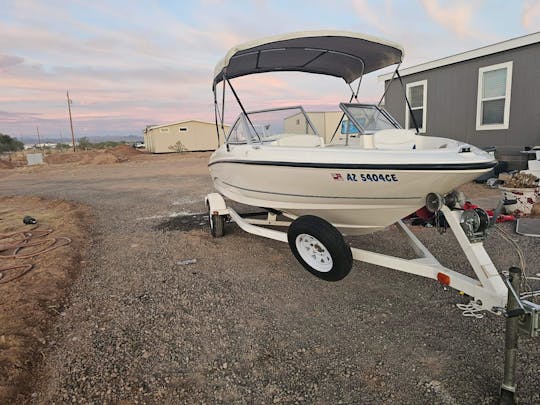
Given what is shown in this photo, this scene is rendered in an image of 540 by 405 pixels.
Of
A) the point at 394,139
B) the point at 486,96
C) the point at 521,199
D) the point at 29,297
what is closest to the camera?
the point at 29,297

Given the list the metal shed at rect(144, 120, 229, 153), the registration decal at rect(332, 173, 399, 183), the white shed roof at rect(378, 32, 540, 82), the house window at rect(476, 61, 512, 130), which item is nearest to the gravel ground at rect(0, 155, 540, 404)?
the registration decal at rect(332, 173, 399, 183)

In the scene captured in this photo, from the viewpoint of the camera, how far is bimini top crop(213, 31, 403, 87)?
4.53m

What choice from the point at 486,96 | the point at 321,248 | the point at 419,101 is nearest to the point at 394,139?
the point at 321,248

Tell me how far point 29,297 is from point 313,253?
2841mm

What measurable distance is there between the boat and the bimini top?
0.6 inches

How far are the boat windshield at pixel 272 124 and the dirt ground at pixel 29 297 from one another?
285 centimetres

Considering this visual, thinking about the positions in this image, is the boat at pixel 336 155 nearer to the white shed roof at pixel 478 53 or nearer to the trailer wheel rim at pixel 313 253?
the trailer wheel rim at pixel 313 253

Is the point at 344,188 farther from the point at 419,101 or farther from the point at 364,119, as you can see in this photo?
the point at 419,101

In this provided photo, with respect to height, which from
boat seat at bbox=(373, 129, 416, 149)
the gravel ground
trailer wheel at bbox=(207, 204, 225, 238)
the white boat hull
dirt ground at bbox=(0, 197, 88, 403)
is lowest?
the gravel ground

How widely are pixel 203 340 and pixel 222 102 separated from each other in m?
3.67

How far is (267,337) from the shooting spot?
3004 millimetres

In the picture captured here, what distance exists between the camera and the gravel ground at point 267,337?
2412 mm

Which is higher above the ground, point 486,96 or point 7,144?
point 7,144

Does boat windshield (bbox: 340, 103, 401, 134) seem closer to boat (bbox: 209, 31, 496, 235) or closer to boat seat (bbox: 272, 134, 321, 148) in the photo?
boat (bbox: 209, 31, 496, 235)
